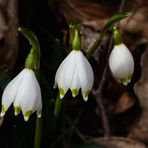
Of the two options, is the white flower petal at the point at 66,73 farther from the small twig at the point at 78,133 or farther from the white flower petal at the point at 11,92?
the small twig at the point at 78,133

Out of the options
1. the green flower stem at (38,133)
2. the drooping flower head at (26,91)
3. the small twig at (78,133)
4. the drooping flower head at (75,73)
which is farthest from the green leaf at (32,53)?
the small twig at (78,133)

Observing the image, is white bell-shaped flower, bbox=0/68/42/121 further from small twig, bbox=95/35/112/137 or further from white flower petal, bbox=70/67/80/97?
small twig, bbox=95/35/112/137

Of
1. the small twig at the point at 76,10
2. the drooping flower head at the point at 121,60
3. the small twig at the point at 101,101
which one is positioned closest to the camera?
the drooping flower head at the point at 121,60

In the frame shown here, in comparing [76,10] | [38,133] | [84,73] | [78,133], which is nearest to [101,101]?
[78,133]

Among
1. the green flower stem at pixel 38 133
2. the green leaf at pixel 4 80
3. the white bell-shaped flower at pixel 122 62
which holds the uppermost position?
the white bell-shaped flower at pixel 122 62

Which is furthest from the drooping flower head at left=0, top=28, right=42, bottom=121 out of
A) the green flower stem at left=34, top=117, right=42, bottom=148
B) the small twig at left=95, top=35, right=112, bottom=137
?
the small twig at left=95, top=35, right=112, bottom=137

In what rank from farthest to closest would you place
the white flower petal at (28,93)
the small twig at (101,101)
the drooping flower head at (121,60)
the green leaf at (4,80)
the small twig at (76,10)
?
the small twig at (76,10), the small twig at (101,101), the green leaf at (4,80), the drooping flower head at (121,60), the white flower petal at (28,93)

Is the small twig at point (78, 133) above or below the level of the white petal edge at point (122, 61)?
below
